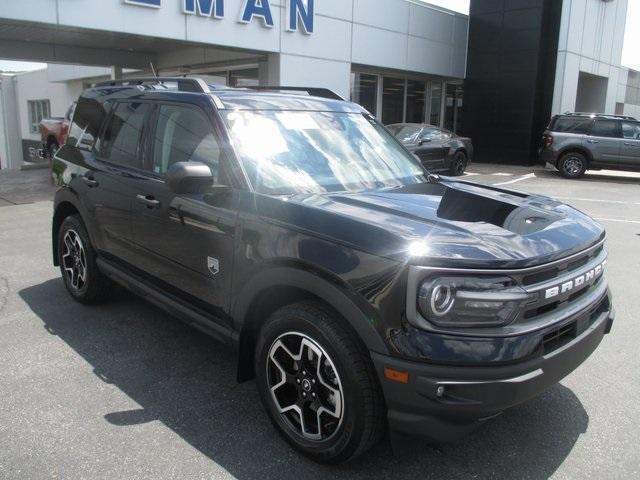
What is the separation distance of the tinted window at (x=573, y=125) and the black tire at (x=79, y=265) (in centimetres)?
1505

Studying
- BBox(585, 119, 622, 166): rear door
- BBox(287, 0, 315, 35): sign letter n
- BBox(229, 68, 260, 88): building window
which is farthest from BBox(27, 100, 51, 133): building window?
BBox(585, 119, 622, 166): rear door

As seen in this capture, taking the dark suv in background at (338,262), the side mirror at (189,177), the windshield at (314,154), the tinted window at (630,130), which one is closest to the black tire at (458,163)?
the tinted window at (630,130)

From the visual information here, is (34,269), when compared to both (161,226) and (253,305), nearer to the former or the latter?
(161,226)

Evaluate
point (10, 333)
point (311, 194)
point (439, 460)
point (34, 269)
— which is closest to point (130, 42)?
Answer: point (34, 269)

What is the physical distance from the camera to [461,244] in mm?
2434

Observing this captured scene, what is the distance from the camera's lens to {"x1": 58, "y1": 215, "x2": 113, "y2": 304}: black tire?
4.64 meters

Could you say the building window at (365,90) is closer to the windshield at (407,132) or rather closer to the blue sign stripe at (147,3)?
the windshield at (407,132)

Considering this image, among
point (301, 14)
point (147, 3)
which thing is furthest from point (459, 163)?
point (147, 3)

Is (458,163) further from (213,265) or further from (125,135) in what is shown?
(213,265)

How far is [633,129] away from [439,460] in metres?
16.1

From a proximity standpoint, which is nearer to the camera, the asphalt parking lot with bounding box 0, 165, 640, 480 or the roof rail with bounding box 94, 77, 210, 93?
the asphalt parking lot with bounding box 0, 165, 640, 480

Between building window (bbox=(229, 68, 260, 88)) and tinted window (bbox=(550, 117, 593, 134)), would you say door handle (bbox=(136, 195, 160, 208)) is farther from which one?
tinted window (bbox=(550, 117, 593, 134))

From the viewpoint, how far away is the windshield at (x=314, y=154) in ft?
10.5

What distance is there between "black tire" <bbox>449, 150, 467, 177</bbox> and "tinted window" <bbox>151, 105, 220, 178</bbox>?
12.4 meters
